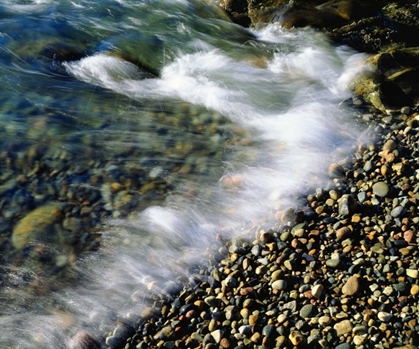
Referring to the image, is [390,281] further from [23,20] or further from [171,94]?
[23,20]

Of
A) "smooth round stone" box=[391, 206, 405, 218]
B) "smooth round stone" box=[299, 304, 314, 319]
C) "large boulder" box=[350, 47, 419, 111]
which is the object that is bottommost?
"smooth round stone" box=[299, 304, 314, 319]

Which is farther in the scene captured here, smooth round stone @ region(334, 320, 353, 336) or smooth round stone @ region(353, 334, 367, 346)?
smooth round stone @ region(334, 320, 353, 336)

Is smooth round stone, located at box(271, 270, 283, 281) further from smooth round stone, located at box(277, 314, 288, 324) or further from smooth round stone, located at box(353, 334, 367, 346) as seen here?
A: smooth round stone, located at box(353, 334, 367, 346)

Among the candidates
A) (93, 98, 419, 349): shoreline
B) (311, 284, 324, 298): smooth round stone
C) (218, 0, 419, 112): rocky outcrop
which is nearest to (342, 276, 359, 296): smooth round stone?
(93, 98, 419, 349): shoreline

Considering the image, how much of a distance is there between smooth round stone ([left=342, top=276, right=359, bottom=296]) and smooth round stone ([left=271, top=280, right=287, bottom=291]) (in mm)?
458

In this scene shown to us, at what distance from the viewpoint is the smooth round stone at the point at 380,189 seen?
171 inches

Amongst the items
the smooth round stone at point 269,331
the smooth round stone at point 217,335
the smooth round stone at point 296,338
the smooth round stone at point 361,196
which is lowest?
the smooth round stone at point 217,335

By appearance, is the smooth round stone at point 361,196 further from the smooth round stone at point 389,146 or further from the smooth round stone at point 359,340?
the smooth round stone at point 359,340

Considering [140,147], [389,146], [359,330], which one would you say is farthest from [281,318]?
[140,147]

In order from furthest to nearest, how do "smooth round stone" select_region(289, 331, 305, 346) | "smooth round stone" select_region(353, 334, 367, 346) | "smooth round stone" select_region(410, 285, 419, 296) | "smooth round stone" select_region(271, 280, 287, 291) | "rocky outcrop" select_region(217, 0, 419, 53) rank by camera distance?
"rocky outcrop" select_region(217, 0, 419, 53)
"smooth round stone" select_region(271, 280, 287, 291)
"smooth round stone" select_region(410, 285, 419, 296)
"smooth round stone" select_region(289, 331, 305, 346)
"smooth round stone" select_region(353, 334, 367, 346)

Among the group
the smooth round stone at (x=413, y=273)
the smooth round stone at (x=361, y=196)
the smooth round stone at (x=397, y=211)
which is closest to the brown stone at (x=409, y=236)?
the smooth round stone at (x=397, y=211)

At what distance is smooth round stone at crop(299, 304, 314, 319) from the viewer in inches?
137

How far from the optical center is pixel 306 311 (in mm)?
3502

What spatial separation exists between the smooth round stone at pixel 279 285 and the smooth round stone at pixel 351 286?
0.46 metres
